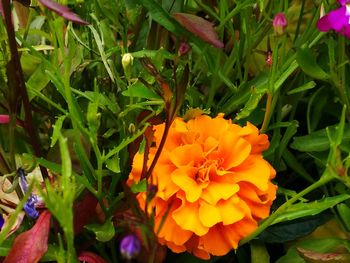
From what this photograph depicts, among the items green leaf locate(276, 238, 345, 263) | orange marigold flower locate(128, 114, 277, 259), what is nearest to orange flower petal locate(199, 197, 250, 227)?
orange marigold flower locate(128, 114, 277, 259)

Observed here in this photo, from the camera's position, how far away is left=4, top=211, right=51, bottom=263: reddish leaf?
1.47 ft

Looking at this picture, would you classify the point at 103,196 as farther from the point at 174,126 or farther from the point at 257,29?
the point at 257,29

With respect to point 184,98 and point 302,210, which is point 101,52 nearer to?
point 184,98

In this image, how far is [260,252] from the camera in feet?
1.90

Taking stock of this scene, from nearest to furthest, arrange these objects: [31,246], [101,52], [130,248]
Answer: [130,248]
[31,246]
[101,52]

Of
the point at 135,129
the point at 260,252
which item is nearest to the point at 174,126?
the point at 135,129

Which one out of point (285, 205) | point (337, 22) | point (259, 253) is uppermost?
point (337, 22)

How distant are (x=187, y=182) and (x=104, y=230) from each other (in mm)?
73

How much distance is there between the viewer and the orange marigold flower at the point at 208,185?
49 cm

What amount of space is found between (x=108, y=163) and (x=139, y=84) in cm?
8

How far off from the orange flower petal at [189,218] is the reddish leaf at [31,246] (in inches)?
3.8

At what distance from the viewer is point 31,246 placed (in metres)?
0.45

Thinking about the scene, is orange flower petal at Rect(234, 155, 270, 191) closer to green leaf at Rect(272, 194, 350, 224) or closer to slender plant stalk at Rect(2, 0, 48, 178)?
green leaf at Rect(272, 194, 350, 224)

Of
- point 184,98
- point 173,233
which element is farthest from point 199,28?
point 173,233
